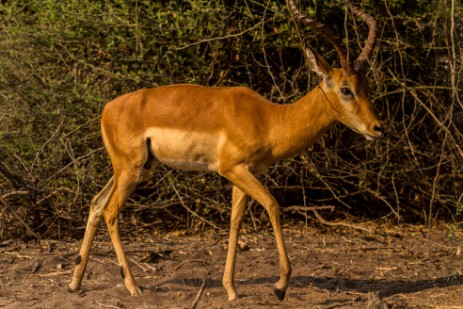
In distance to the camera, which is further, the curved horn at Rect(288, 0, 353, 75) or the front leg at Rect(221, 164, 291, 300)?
the curved horn at Rect(288, 0, 353, 75)

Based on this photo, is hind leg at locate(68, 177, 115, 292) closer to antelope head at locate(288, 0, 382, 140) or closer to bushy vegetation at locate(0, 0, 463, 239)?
bushy vegetation at locate(0, 0, 463, 239)

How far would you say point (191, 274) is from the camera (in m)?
6.52

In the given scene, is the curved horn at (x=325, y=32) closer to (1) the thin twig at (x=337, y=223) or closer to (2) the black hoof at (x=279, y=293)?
(2) the black hoof at (x=279, y=293)

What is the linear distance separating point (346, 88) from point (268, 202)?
93 cm

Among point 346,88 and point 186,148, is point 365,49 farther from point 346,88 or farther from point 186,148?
point 186,148

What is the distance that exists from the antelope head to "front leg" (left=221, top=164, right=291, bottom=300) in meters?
0.72

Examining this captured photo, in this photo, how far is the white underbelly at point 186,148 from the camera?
19.0ft

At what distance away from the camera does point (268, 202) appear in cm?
544

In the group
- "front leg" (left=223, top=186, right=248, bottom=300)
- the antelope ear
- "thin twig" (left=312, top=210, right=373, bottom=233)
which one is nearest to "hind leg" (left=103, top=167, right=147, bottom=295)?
"front leg" (left=223, top=186, right=248, bottom=300)

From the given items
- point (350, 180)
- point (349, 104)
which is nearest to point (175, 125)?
point (349, 104)

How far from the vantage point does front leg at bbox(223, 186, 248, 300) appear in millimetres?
5711

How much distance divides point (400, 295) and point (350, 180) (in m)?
2.92

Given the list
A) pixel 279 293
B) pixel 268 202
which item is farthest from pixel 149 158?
pixel 279 293

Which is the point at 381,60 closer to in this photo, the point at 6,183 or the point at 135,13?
the point at 135,13
